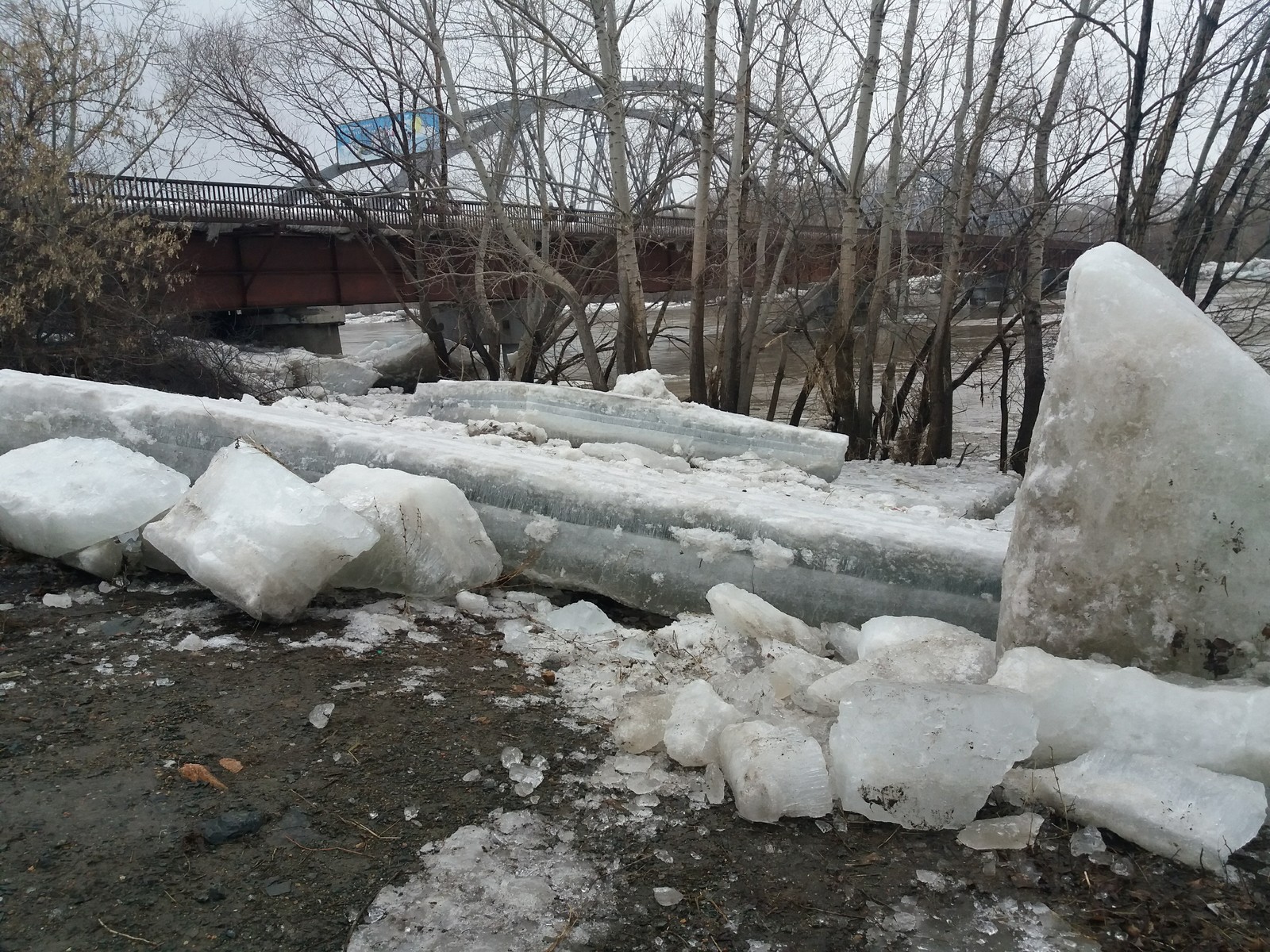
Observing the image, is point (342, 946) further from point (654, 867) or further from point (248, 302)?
point (248, 302)

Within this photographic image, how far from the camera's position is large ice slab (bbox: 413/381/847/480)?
611 centimetres

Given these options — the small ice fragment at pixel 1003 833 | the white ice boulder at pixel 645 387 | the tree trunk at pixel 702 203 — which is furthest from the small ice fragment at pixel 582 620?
the tree trunk at pixel 702 203

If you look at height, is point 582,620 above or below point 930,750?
below

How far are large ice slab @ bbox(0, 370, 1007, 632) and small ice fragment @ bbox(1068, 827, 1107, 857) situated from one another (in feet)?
4.80

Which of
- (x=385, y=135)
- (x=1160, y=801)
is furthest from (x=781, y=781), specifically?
(x=385, y=135)

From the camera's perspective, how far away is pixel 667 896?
6.43ft

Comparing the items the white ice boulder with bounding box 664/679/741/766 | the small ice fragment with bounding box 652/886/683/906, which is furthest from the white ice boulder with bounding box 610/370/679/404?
the small ice fragment with bounding box 652/886/683/906

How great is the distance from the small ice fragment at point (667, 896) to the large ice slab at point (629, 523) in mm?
1856

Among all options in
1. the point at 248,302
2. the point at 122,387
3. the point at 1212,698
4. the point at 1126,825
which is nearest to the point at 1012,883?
the point at 1126,825

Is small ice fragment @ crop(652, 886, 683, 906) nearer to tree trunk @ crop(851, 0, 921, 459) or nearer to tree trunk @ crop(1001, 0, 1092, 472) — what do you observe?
tree trunk @ crop(1001, 0, 1092, 472)

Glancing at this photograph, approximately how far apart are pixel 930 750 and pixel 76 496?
3.34m

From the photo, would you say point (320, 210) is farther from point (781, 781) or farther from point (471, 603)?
point (781, 781)

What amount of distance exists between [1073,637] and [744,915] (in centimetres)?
137

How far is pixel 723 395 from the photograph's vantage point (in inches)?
389
